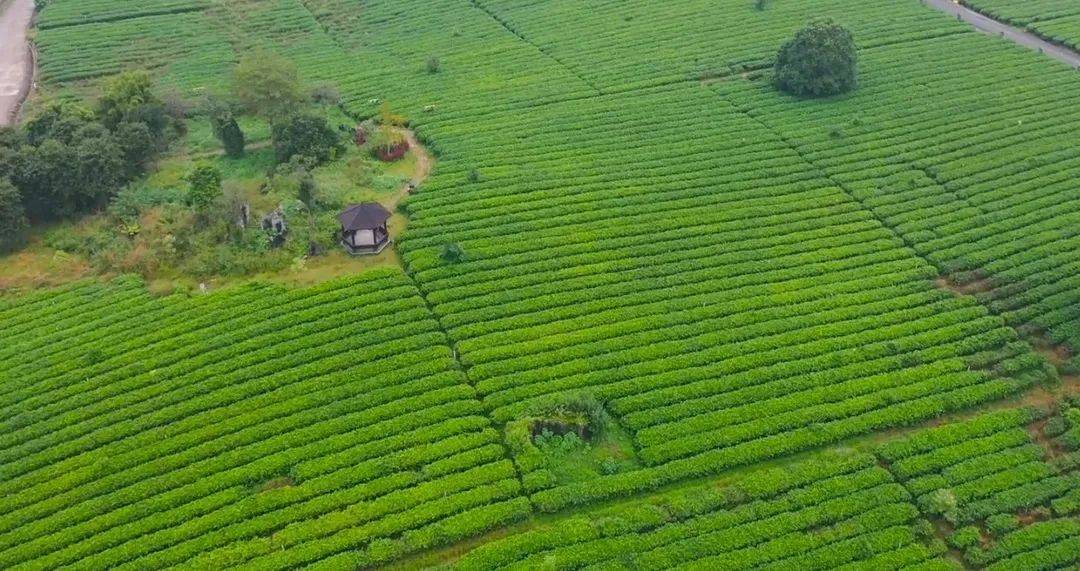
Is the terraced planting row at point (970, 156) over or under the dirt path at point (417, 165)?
over

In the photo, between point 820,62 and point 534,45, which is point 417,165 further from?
point 820,62

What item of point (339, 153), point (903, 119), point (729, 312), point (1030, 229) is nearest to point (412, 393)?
point (729, 312)

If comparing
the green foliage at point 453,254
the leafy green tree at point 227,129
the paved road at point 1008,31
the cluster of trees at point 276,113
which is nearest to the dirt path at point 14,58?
the leafy green tree at point 227,129

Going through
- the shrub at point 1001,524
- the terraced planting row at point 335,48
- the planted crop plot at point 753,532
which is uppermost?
the terraced planting row at point 335,48

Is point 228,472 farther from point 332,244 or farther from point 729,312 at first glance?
point 729,312

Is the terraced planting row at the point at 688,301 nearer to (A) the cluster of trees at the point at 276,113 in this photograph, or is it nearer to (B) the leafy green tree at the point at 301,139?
(B) the leafy green tree at the point at 301,139

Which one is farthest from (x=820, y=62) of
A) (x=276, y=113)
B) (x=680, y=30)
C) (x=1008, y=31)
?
(x=276, y=113)

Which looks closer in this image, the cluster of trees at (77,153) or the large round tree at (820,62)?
the cluster of trees at (77,153)
